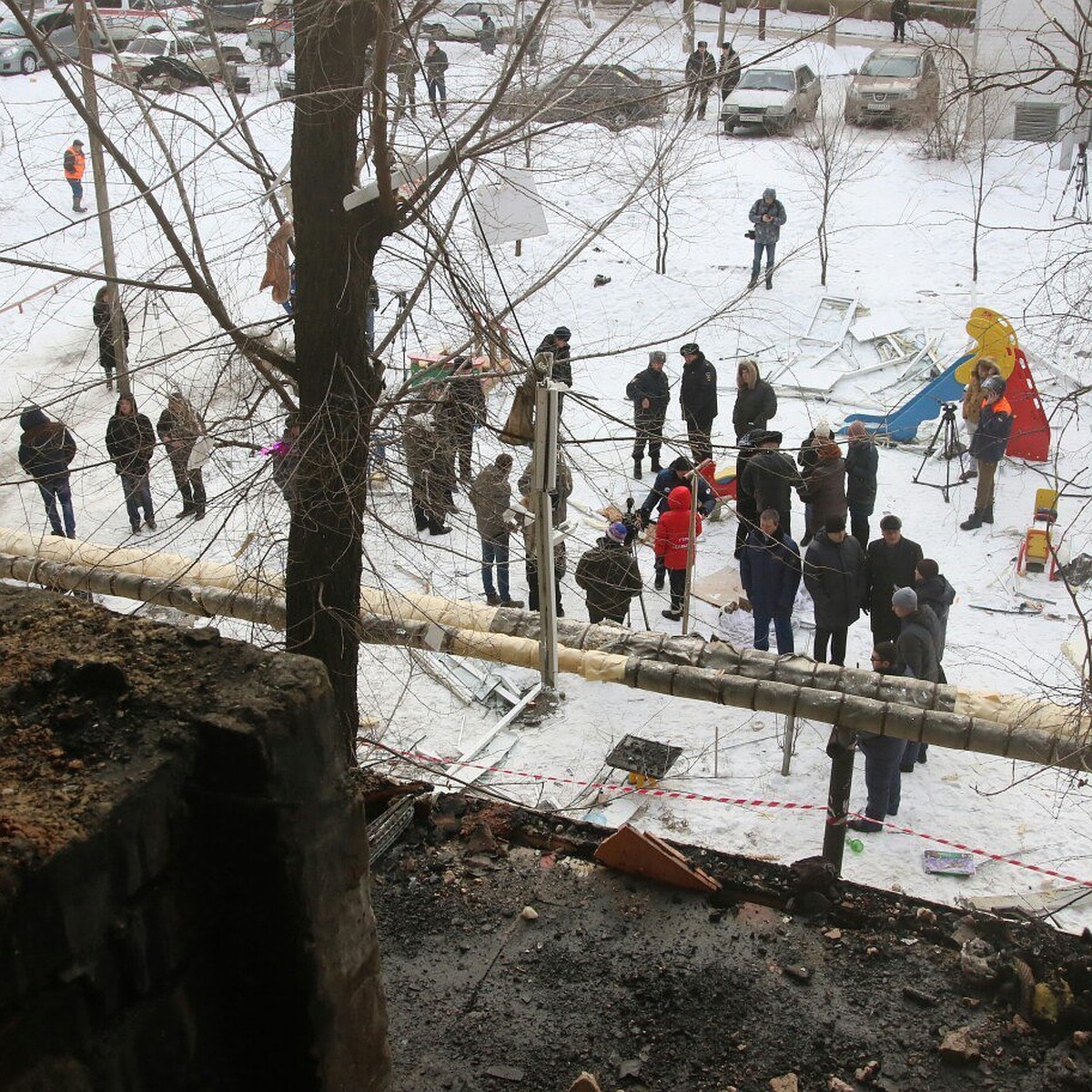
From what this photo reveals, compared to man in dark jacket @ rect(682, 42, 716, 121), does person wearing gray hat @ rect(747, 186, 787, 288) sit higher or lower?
lower

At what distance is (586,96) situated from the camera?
6.84m

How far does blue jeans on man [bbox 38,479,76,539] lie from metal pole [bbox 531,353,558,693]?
5768mm

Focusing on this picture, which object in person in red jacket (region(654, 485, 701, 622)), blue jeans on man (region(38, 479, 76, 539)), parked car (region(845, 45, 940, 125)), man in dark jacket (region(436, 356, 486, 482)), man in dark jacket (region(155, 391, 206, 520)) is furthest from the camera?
parked car (region(845, 45, 940, 125))

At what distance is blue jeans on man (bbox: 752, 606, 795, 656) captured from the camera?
10.6 m

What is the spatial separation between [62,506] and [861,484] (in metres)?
8.25

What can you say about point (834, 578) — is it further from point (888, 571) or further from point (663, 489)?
point (663, 489)

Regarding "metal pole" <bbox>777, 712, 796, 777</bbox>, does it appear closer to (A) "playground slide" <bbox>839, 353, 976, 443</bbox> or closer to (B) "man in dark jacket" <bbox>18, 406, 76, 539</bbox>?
(B) "man in dark jacket" <bbox>18, 406, 76, 539</bbox>

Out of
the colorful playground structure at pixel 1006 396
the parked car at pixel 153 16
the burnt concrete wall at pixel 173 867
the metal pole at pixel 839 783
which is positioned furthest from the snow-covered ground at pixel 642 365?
the burnt concrete wall at pixel 173 867

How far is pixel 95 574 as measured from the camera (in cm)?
975

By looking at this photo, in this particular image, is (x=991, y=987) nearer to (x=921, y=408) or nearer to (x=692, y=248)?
(x=921, y=408)

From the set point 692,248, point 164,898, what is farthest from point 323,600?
point 692,248

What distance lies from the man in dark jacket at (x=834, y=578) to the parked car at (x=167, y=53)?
228 inches

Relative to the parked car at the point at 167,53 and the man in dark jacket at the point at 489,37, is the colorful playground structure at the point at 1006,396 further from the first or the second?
the parked car at the point at 167,53

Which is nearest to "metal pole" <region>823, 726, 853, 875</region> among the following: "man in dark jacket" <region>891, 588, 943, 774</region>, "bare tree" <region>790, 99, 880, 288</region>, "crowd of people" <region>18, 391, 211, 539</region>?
"man in dark jacket" <region>891, 588, 943, 774</region>
